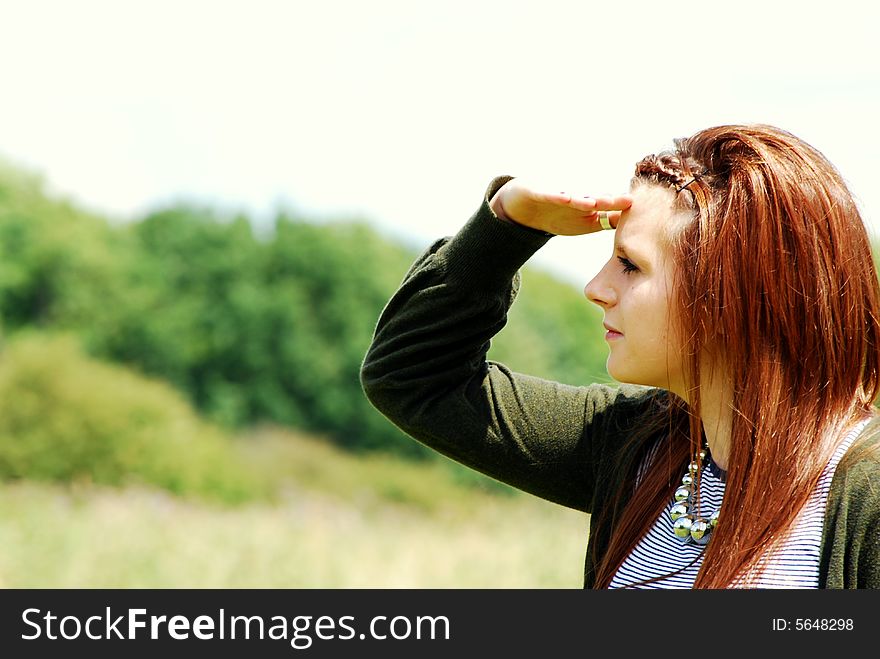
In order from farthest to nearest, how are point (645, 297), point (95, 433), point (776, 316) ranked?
point (95, 433), point (645, 297), point (776, 316)

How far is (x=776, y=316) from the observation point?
5.26 ft

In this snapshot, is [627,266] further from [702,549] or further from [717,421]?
[702,549]

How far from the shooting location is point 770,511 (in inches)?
61.3

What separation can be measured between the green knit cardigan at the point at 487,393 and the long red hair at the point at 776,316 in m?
0.29

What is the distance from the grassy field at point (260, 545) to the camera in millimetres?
7367

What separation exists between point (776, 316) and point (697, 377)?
173 mm

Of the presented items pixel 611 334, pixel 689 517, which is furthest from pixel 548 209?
pixel 689 517

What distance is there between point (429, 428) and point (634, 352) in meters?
0.47

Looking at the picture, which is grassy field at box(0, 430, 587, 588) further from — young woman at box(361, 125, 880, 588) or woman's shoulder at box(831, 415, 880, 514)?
woman's shoulder at box(831, 415, 880, 514)

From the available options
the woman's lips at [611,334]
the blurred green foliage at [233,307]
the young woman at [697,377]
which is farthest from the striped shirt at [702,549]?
the blurred green foliage at [233,307]

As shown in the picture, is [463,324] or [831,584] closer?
[831,584]
